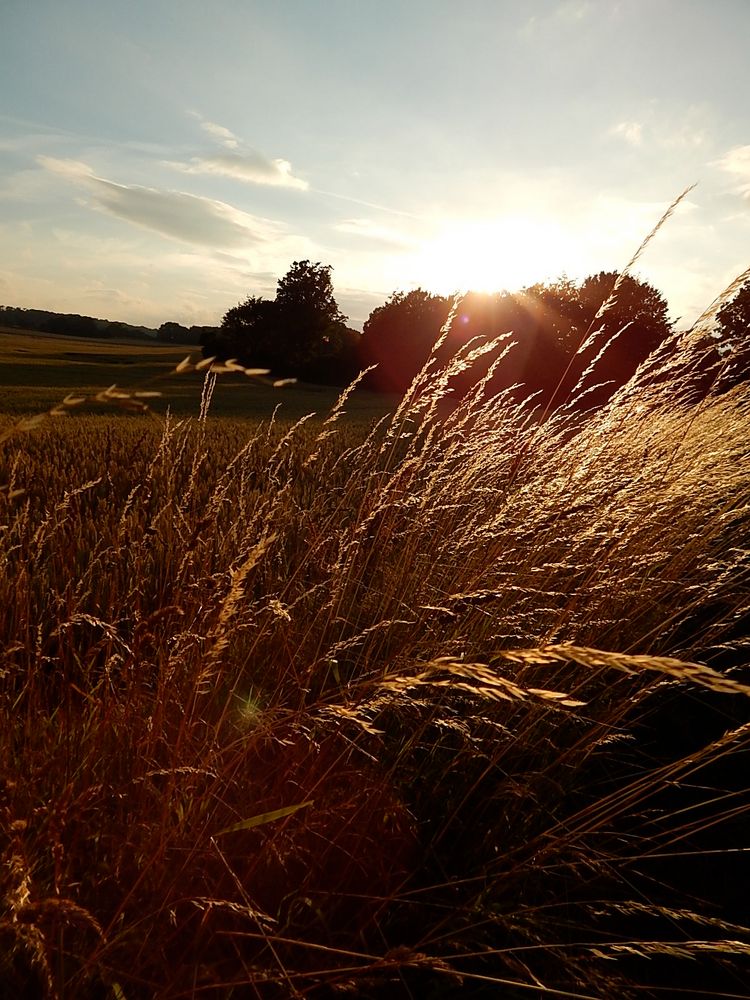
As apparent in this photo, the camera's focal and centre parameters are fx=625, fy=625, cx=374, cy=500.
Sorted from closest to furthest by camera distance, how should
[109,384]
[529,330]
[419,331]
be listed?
[109,384] → [529,330] → [419,331]

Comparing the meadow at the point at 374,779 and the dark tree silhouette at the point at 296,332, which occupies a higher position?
the dark tree silhouette at the point at 296,332

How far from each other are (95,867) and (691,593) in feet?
10.8

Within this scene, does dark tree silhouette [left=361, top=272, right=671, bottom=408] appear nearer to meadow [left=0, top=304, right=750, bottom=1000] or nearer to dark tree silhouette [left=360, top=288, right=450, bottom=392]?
dark tree silhouette [left=360, top=288, right=450, bottom=392]

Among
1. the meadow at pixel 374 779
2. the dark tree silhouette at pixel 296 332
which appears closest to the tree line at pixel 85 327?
the dark tree silhouette at pixel 296 332

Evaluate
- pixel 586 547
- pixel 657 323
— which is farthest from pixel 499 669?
pixel 657 323

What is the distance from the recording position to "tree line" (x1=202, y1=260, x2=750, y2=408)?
126ft

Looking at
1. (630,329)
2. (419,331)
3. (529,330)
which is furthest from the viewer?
(419,331)

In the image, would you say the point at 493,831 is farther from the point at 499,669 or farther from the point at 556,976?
the point at 499,669

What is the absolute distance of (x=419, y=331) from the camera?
43531mm

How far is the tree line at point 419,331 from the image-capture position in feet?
126

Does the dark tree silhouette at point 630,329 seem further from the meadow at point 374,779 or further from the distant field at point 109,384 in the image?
the meadow at point 374,779

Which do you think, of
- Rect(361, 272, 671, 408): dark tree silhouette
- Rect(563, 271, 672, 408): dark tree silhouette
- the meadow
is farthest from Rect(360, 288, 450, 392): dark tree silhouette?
the meadow

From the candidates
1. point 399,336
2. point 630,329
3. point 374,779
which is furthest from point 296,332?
point 374,779

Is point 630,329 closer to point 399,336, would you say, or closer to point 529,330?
point 529,330
